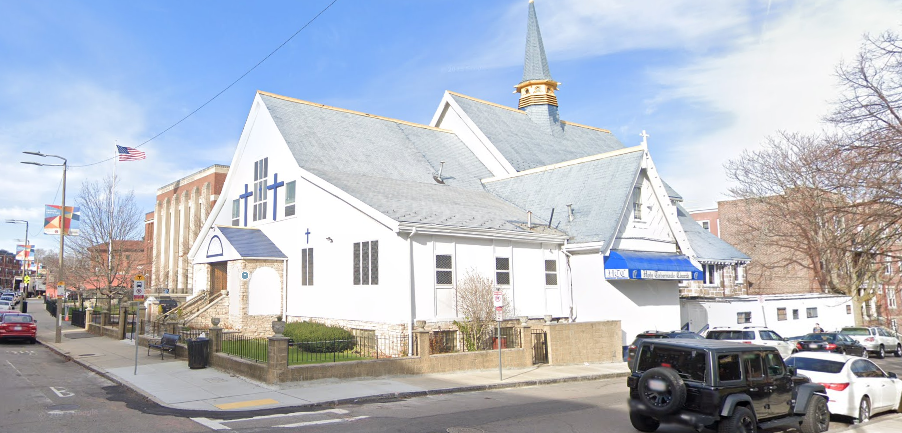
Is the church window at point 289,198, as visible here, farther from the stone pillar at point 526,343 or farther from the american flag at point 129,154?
the american flag at point 129,154

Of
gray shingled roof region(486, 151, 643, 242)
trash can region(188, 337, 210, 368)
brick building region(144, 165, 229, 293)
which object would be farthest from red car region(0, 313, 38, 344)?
brick building region(144, 165, 229, 293)

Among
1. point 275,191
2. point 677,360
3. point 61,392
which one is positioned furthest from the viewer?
point 275,191

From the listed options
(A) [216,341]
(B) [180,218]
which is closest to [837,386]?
(A) [216,341]

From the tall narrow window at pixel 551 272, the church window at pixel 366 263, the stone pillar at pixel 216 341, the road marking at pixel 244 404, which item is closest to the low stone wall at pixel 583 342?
the tall narrow window at pixel 551 272

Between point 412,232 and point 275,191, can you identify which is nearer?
point 412,232

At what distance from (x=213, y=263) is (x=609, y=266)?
16.8 metres

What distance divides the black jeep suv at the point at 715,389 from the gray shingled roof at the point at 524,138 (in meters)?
21.5

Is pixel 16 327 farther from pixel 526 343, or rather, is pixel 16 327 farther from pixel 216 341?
pixel 526 343

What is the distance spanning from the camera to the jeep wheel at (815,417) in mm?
11453

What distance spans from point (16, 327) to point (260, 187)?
12.3 m

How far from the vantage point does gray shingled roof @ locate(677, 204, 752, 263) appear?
115 feet

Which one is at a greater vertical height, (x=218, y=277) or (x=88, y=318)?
(x=218, y=277)

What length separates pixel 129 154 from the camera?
147 ft

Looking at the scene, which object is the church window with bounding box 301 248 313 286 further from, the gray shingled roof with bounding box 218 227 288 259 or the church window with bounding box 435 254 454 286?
the church window with bounding box 435 254 454 286
